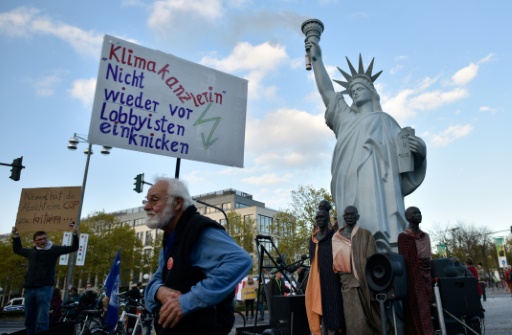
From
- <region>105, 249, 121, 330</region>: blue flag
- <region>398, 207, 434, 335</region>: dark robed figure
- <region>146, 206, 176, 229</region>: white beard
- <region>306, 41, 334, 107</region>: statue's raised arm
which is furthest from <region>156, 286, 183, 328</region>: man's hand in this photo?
<region>306, 41, 334, 107</region>: statue's raised arm

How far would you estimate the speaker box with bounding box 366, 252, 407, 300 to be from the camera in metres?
3.89

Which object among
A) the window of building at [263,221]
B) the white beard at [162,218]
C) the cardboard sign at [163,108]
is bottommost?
the white beard at [162,218]

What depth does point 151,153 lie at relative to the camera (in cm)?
395

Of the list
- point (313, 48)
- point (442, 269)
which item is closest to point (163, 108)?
point (442, 269)

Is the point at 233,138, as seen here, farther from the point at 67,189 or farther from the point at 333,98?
the point at 67,189

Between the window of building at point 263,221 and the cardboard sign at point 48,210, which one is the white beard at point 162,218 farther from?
the window of building at point 263,221

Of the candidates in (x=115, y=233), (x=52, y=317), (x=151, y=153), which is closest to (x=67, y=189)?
(x=52, y=317)

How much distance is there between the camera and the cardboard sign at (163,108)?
Answer: 12.6 feet

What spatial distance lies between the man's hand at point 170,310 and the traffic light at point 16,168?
13.3m

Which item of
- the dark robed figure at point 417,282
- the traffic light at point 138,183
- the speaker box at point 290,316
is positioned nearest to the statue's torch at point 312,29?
the dark robed figure at point 417,282

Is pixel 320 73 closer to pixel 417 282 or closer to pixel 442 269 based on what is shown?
pixel 442 269

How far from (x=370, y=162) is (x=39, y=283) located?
5465mm

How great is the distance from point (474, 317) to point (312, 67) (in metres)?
5.44

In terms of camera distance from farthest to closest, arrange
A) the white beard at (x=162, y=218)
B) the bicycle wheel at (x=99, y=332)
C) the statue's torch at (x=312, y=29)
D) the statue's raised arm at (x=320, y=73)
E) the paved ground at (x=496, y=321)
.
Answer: the statue's torch at (x=312, y=29) < the statue's raised arm at (x=320, y=73) < the bicycle wheel at (x=99, y=332) < the paved ground at (x=496, y=321) < the white beard at (x=162, y=218)
